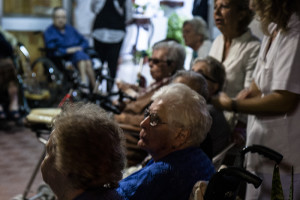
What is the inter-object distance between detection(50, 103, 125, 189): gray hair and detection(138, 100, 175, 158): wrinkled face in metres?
0.48

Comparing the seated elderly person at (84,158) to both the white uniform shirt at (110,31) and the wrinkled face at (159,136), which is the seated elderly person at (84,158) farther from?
the white uniform shirt at (110,31)

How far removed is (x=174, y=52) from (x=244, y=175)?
1899mm

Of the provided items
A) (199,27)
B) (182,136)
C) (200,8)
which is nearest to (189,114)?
(182,136)

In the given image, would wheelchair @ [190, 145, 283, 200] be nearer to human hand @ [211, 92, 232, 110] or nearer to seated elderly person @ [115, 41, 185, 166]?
human hand @ [211, 92, 232, 110]

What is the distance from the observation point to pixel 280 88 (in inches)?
75.2

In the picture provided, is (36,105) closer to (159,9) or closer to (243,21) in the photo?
(159,9)

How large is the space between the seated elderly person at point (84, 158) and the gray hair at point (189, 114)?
479mm

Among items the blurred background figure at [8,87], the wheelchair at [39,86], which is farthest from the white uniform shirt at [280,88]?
the wheelchair at [39,86]

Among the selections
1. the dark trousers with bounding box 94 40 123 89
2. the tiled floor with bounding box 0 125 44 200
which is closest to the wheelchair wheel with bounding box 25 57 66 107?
the tiled floor with bounding box 0 125 44 200

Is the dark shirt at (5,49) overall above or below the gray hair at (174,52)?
below

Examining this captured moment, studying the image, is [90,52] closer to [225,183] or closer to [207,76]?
[207,76]

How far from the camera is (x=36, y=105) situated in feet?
20.6

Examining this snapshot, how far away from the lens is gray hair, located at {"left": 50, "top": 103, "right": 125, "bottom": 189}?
128cm

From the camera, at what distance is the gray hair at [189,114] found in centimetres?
179
